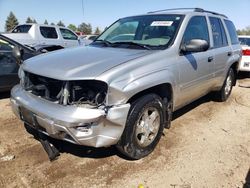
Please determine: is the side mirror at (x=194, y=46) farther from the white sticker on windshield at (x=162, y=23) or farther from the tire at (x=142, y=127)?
the tire at (x=142, y=127)

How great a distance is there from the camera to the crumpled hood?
3084 millimetres

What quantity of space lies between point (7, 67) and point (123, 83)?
3688 millimetres

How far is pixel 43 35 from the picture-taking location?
40.5 feet

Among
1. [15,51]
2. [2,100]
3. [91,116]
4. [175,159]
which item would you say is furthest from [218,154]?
[2,100]

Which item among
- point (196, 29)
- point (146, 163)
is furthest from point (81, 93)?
point (196, 29)

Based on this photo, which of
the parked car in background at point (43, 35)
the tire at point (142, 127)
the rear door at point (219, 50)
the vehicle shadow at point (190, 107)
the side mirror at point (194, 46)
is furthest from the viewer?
the parked car in background at point (43, 35)

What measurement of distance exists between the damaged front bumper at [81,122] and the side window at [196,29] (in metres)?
1.76

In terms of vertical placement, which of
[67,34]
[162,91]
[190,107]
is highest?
[162,91]

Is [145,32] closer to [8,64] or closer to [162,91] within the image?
[162,91]

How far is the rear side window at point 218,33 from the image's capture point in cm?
521

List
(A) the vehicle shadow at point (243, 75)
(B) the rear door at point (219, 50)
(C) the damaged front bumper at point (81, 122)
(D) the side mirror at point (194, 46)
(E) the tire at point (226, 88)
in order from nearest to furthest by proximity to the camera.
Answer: (C) the damaged front bumper at point (81, 122), (D) the side mirror at point (194, 46), (B) the rear door at point (219, 50), (E) the tire at point (226, 88), (A) the vehicle shadow at point (243, 75)

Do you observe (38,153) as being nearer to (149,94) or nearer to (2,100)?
(149,94)

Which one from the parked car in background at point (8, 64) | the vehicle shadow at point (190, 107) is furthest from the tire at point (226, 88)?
the parked car in background at point (8, 64)

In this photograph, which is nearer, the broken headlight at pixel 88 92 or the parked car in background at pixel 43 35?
the broken headlight at pixel 88 92
